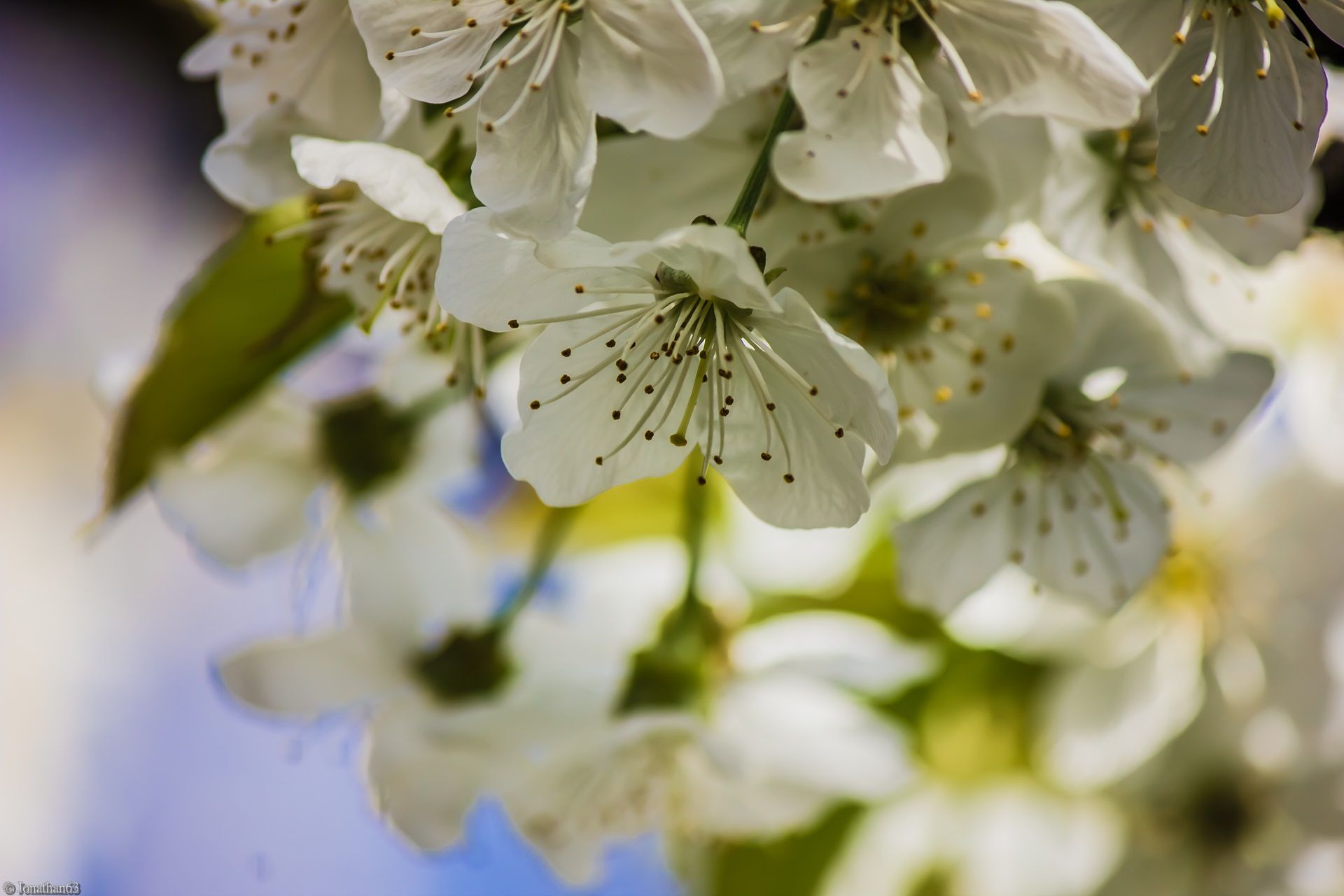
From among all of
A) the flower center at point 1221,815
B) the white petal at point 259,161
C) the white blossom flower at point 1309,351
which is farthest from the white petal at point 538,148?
the flower center at point 1221,815

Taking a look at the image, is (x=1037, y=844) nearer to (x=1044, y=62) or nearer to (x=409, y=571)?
(x=409, y=571)

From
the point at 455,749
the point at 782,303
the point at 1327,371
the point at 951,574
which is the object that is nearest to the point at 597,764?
the point at 455,749

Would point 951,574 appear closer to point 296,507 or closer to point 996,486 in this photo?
point 996,486

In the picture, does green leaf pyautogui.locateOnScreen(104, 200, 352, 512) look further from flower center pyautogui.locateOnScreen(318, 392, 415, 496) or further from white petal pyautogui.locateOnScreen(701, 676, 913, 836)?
white petal pyautogui.locateOnScreen(701, 676, 913, 836)

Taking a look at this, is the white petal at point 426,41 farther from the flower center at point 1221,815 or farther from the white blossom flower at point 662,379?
the flower center at point 1221,815

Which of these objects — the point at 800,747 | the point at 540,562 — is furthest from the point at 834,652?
the point at 540,562

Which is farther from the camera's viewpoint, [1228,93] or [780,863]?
[780,863]
